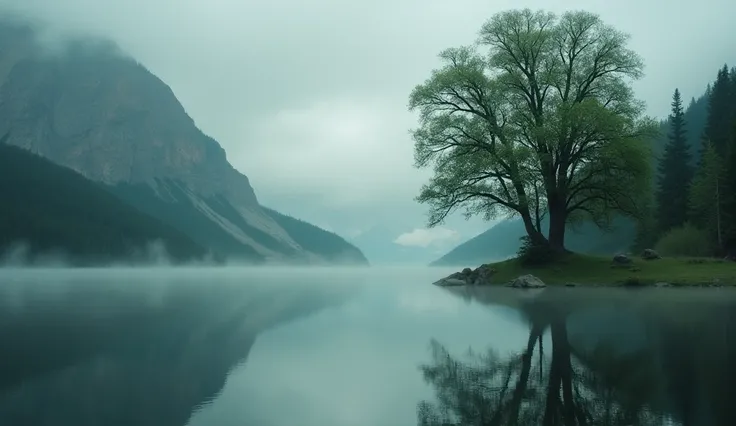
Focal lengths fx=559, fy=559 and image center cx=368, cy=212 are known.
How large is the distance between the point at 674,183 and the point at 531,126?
48.0m

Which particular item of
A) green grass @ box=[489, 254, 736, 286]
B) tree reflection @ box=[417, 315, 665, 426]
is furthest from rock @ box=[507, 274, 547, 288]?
tree reflection @ box=[417, 315, 665, 426]

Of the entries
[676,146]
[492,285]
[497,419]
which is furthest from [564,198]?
[676,146]

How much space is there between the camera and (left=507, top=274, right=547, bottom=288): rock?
3931cm

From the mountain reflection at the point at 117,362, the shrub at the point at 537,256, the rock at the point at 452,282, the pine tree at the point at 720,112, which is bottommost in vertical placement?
the mountain reflection at the point at 117,362

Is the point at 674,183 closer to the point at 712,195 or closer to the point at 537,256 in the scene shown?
the point at 712,195

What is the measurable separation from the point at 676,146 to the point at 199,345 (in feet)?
285

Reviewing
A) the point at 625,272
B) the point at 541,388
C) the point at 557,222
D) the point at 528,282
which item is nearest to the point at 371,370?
the point at 541,388

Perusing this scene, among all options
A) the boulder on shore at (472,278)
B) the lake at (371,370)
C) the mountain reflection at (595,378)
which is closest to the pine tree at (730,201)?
the boulder on shore at (472,278)

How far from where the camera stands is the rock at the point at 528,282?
39.3 meters

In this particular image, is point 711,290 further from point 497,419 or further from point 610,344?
point 497,419

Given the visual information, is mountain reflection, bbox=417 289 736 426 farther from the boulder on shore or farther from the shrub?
the boulder on shore

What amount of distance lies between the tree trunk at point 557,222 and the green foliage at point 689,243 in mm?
20922

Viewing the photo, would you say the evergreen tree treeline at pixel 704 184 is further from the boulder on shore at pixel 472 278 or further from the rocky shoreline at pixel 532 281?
the boulder on shore at pixel 472 278

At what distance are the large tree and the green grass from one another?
2786mm
